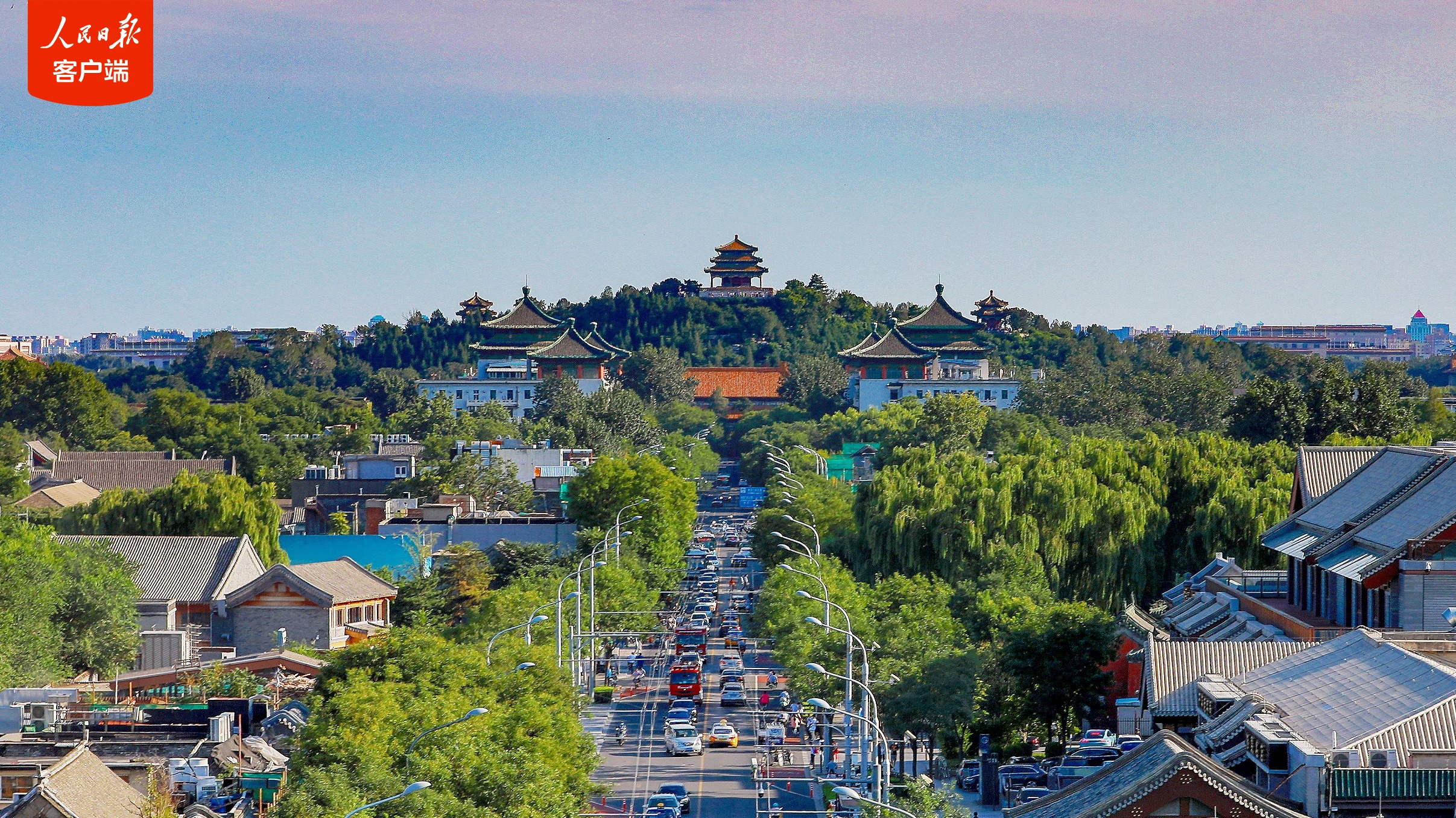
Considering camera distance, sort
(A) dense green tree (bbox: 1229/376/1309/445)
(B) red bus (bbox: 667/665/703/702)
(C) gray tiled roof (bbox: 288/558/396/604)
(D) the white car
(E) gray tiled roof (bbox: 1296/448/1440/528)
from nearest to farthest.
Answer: (E) gray tiled roof (bbox: 1296/448/1440/528) → (D) the white car → (B) red bus (bbox: 667/665/703/702) → (C) gray tiled roof (bbox: 288/558/396/604) → (A) dense green tree (bbox: 1229/376/1309/445)

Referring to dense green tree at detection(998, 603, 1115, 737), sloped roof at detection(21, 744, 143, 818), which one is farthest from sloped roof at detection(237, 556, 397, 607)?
sloped roof at detection(21, 744, 143, 818)

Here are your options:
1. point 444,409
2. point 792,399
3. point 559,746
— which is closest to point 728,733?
point 559,746

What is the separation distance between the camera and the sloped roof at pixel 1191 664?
2998 cm

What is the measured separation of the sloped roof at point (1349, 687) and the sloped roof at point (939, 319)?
129234 mm

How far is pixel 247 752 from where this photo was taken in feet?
108

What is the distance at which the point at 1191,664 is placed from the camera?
102ft

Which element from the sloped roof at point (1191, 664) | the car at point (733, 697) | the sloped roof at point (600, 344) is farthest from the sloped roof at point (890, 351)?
the sloped roof at point (1191, 664)

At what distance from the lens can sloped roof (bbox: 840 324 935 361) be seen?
→ 14912cm

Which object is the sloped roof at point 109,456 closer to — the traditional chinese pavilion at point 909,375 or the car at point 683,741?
the traditional chinese pavilion at point 909,375

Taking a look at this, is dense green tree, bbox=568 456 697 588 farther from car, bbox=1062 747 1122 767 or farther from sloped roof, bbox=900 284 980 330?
sloped roof, bbox=900 284 980 330

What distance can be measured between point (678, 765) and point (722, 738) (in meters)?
2.69

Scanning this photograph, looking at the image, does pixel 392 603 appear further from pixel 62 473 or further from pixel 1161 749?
pixel 62 473

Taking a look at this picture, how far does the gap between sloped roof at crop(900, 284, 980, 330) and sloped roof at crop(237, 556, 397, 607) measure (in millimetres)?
103659

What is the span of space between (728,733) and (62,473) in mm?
68308
